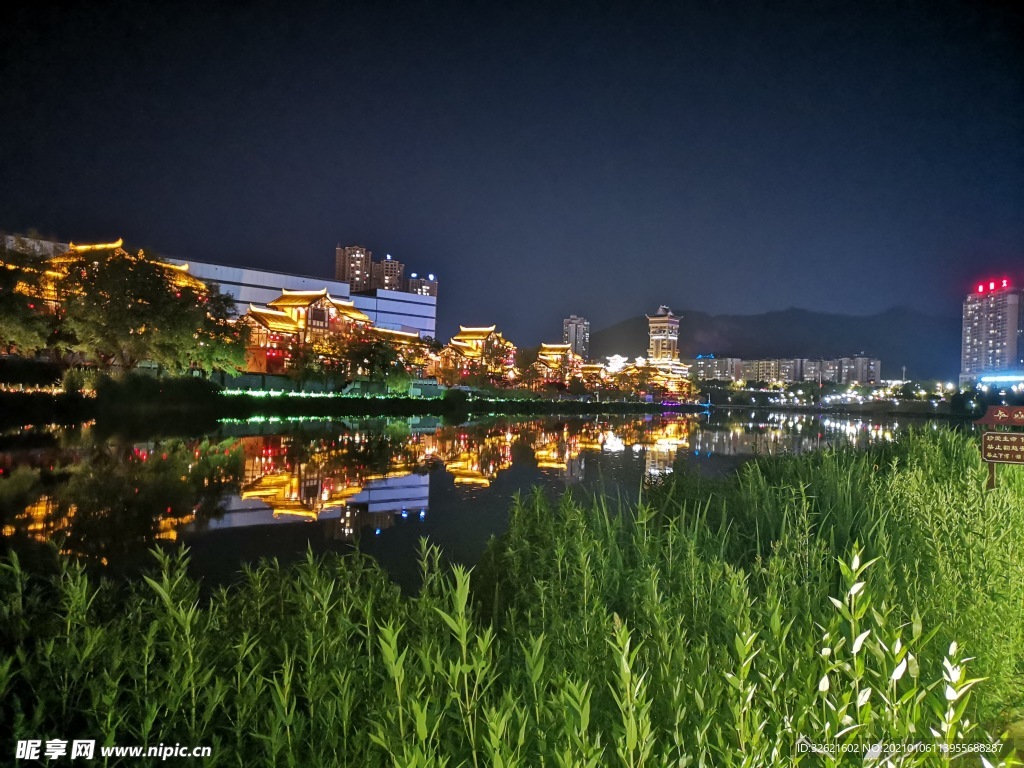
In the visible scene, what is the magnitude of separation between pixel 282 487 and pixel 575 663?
9576 millimetres

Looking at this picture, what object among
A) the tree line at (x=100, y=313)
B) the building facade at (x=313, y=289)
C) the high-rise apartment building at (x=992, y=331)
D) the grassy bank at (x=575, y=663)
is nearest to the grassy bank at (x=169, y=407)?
the tree line at (x=100, y=313)

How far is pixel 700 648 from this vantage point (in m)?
2.46

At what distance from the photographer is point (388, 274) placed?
18250 centimetres

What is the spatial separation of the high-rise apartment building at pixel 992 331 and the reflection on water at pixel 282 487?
96.5m

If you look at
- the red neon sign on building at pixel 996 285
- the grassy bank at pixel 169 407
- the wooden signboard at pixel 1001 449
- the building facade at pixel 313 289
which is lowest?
the grassy bank at pixel 169 407

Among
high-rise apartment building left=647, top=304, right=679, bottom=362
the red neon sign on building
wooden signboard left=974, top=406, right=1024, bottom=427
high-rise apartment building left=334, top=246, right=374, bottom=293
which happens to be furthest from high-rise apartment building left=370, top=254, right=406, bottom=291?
wooden signboard left=974, top=406, right=1024, bottom=427

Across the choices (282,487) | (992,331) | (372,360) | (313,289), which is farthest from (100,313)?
(992,331)

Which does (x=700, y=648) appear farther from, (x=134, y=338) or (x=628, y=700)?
(x=134, y=338)

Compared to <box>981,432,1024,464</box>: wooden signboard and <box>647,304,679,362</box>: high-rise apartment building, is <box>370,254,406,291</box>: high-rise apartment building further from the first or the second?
<box>981,432,1024,464</box>: wooden signboard

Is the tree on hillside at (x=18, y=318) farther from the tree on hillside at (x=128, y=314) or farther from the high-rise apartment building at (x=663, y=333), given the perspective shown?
the high-rise apartment building at (x=663, y=333)

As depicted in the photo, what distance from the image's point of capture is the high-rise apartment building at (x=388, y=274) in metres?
174

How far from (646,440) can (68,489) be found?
18679 mm

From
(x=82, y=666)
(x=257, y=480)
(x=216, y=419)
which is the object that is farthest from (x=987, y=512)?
(x=216, y=419)

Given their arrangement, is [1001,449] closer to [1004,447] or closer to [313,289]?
[1004,447]
